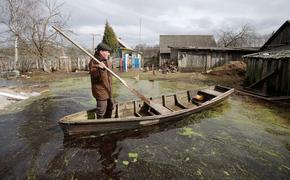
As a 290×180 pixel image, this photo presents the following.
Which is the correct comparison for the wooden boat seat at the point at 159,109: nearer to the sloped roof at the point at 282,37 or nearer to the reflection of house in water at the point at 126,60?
the sloped roof at the point at 282,37

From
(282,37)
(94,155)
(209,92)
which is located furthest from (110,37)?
(94,155)

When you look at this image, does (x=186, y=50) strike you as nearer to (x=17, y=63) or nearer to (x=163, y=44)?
(x=163, y=44)

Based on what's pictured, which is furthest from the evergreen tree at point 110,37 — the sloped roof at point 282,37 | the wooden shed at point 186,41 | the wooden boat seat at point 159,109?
the wooden boat seat at point 159,109

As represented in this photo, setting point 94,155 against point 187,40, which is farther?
point 187,40

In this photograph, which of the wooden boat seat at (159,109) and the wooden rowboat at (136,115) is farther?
the wooden boat seat at (159,109)

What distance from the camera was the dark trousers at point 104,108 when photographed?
4.53 meters

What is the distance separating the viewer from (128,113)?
18.7 ft

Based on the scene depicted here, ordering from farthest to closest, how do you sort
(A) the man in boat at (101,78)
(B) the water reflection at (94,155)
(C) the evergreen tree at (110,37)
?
(C) the evergreen tree at (110,37) → (A) the man in boat at (101,78) → (B) the water reflection at (94,155)

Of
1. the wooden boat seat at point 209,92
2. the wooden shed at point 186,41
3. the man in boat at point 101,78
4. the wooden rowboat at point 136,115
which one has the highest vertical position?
the wooden shed at point 186,41

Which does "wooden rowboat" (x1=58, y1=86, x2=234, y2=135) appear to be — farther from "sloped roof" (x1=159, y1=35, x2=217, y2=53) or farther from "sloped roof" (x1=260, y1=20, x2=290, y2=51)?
"sloped roof" (x1=159, y1=35, x2=217, y2=53)

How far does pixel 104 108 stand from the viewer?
4.62 metres

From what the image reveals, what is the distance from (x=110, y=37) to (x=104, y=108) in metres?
21.6

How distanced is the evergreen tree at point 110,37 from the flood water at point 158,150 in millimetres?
19484

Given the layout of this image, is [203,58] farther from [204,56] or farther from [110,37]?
[110,37]
